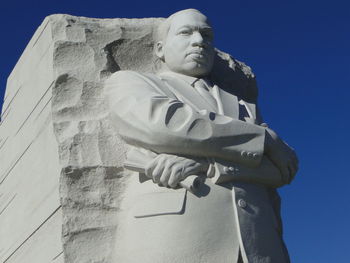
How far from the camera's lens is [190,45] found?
4844mm

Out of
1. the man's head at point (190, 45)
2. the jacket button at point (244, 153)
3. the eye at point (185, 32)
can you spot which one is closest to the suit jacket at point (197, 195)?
the jacket button at point (244, 153)

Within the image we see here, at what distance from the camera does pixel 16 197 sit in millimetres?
→ 5254

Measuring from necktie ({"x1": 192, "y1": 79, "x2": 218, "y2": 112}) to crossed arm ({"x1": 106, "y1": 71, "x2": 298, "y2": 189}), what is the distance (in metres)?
0.31

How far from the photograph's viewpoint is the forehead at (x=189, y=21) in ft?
16.0

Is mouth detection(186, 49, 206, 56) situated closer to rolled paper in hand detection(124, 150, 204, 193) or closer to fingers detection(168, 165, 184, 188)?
rolled paper in hand detection(124, 150, 204, 193)

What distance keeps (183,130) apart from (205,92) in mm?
640

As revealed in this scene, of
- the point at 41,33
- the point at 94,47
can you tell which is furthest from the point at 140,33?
the point at 41,33

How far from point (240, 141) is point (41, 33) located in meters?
1.83

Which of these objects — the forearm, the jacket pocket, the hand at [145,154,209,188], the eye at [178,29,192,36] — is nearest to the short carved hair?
the eye at [178,29,192,36]

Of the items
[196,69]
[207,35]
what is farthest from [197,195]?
[207,35]

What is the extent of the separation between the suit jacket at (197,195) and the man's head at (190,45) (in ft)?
1.46

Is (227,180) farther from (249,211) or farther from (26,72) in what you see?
(26,72)

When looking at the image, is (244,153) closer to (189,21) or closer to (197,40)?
(197,40)

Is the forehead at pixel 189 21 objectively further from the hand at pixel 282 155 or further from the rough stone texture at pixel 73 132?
the hand at pixel 282 155
